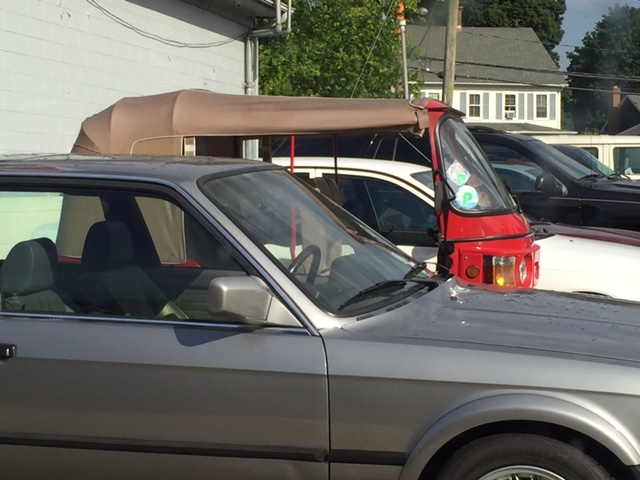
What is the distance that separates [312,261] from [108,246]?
0.86m

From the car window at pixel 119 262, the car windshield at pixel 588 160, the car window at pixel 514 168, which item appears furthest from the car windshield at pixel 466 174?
the car windshield at pixel 588 160

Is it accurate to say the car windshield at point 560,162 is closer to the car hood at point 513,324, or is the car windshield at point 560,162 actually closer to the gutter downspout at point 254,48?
the car hood at point 513,324

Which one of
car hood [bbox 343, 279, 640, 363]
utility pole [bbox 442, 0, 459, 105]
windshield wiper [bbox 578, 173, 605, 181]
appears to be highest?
utility pole [bbox 442, 0, 459, 105]

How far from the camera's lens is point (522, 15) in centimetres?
8181

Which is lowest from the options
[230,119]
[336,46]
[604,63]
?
[230,119]

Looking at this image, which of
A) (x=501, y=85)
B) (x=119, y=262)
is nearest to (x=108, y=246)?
(x=119, y=262)

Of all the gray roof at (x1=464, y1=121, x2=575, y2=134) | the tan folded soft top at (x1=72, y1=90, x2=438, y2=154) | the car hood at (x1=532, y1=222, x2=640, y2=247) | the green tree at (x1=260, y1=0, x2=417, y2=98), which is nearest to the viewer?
the tan folded soft top at (x1=72, y1=90, x2=438, y2=154)

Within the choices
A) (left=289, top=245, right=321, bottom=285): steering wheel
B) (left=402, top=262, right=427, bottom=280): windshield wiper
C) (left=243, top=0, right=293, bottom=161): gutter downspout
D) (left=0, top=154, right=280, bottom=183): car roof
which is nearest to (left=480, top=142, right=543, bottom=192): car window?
(left=402, top=262, right=427, bottom=280): windshield wiper

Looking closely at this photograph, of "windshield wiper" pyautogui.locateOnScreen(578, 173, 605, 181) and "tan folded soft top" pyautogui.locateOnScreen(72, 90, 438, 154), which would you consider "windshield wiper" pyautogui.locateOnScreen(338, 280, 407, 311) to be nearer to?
"tan folded soft top" pyautogui.locateOnScreen(72, 90, 438, 154)

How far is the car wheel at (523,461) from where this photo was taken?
11.0 feet

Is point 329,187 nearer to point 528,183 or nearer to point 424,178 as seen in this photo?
point 424,178

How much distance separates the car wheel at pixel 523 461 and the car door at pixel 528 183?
663 cm

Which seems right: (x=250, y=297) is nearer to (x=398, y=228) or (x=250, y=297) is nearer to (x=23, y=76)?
(x=398, y=228)

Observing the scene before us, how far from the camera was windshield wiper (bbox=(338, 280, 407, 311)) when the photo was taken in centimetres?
384
